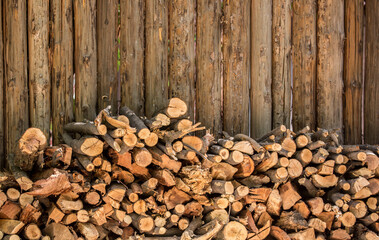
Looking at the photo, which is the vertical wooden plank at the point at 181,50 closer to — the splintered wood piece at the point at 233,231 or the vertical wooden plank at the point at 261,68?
the vertical wooden plank at the point at 261,68

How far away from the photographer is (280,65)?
178 inches

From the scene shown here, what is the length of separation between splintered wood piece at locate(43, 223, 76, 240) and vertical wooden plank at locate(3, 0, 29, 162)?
3.14 ft

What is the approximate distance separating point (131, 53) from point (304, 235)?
2.36 meters

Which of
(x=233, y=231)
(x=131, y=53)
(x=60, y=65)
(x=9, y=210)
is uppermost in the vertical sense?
(x=131, y=53)

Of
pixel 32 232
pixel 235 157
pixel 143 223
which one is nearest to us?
pixel 32 232

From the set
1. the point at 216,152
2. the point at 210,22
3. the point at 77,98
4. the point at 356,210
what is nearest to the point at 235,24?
the point at 210,22

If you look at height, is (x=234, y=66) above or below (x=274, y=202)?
above

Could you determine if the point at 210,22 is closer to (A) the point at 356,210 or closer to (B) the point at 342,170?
(B) the point at 342,170

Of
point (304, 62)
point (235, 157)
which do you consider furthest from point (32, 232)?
point (304, 62)

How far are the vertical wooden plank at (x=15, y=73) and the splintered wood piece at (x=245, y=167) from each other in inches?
77.2

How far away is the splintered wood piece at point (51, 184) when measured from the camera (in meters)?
3.05

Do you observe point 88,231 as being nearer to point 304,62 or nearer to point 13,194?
point 13,194

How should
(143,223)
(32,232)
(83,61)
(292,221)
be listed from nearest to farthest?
(32,232) → (143,223) → (292,221) → (83,61)

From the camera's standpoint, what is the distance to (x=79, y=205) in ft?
10.6
